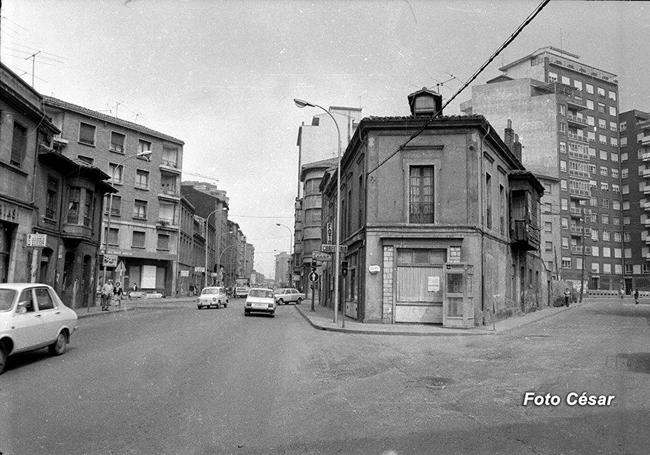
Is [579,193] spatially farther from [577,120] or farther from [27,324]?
[27,324]

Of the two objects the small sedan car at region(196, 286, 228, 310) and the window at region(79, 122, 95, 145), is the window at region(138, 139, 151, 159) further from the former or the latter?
the small sedan car at region(196, 286, 228, 310)

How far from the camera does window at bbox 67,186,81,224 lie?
2794 cm

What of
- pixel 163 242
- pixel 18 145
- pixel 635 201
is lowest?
pixel 163 242

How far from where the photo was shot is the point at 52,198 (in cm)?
2628

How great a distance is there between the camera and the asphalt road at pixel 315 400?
17.5 ft

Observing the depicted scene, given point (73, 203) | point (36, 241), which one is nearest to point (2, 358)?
point (36, 241)

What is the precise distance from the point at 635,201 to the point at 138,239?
245 feet

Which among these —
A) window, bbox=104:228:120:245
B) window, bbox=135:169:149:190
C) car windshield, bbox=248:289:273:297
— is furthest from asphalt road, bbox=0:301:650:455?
window, bbox=135:169:149:190

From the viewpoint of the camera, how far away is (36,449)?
5016mm

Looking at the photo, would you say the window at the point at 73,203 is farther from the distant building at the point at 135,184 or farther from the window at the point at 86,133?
the window at the point at 86,133

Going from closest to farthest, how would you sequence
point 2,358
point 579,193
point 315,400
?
point 315,400, point 2,358, point 579,193

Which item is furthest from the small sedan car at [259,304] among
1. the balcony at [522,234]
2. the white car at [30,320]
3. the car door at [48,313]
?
the car door at [48,313]

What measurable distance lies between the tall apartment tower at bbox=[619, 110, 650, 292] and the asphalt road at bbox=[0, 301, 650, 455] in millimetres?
78469

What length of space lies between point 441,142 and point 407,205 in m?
3.05
